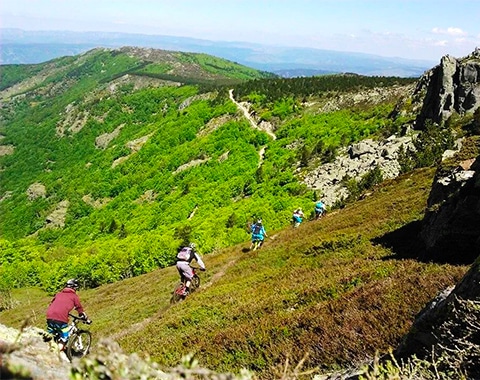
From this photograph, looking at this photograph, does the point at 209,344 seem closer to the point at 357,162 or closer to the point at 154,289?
the point at 154,289

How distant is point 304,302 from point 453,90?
209 ft

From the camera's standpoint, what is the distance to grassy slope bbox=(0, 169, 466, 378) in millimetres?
10781

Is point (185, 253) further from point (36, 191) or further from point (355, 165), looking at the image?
point (36, 191)

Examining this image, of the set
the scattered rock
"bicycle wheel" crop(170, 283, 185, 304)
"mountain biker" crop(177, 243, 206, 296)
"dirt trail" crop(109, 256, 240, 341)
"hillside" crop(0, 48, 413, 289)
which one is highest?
"mountain biker" crop(177, 243, 206, 296)

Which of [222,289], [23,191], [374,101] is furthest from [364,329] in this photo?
[23,191]

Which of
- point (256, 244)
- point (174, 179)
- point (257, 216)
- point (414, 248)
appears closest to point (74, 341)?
point (414, 248)

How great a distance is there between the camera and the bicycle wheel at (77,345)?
488 inches

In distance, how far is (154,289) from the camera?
1182 inches

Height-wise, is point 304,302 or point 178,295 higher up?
point 304,302

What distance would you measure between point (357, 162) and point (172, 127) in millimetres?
97028

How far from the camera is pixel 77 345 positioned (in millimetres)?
12945

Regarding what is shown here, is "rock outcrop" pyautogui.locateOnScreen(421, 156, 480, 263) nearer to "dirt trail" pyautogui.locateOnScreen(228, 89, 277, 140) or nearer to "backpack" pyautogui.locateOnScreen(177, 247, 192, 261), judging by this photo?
"backpack" pyautogui.locateOnScreen(177, 247, 192, 261)

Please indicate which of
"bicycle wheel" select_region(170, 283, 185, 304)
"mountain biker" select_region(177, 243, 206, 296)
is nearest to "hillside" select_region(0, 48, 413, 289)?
"bicycle wheel" select_region(170, 283, 185, 304)

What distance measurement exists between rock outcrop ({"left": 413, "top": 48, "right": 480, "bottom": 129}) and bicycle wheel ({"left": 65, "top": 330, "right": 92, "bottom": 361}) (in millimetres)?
61858
